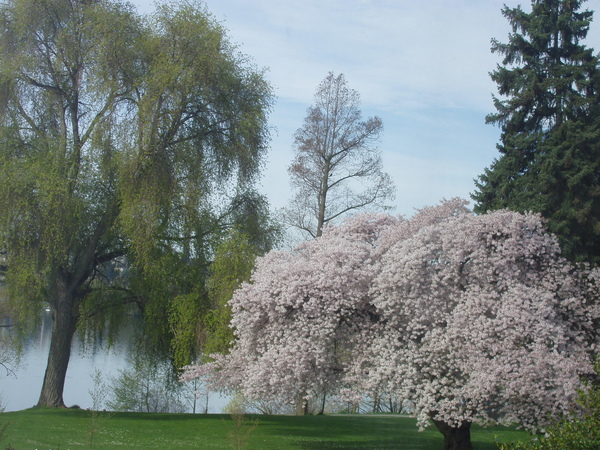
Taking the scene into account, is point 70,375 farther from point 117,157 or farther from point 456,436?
point 456,436

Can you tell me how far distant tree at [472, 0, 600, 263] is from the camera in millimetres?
16172

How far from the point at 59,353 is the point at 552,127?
51.6ft

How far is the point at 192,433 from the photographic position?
15.6 m

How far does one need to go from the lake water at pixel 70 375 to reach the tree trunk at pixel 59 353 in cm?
103

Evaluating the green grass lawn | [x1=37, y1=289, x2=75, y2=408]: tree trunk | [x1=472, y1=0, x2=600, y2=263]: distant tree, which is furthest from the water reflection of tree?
[x1=472, y1=0, x2=600, y2=263]: distant tree

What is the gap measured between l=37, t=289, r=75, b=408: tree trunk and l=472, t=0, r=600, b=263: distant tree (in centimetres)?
1280

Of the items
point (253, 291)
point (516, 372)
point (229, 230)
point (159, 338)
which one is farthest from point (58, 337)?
point (516, 372)

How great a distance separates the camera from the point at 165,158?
693 inches

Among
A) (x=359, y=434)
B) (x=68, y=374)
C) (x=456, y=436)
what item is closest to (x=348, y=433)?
(x=359, y=434)

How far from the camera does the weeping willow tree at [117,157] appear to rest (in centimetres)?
1689

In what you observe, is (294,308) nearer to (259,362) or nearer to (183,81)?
(259,362)

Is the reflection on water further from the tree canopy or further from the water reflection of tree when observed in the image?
the tree canopy

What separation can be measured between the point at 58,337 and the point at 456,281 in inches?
474

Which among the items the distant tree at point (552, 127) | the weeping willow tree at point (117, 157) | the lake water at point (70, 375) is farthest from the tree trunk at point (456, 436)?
the lake water at point (70, 375)
